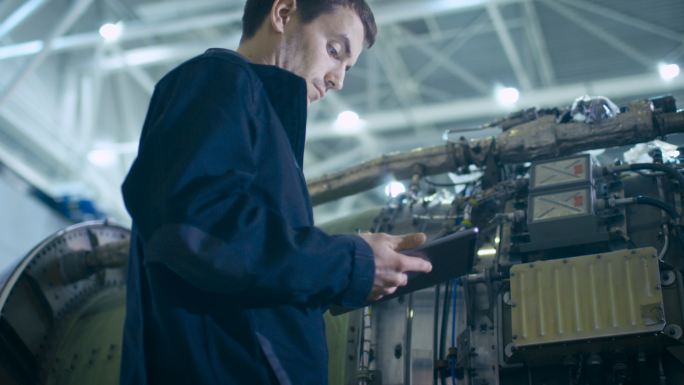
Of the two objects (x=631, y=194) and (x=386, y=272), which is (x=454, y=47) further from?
(x=386, y=272)

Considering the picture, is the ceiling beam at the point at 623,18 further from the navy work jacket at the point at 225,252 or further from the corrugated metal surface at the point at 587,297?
the navy work jacket at the point at 225,252

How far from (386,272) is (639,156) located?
7.95 feet

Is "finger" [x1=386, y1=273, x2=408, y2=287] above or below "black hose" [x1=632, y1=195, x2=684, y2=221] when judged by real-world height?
below

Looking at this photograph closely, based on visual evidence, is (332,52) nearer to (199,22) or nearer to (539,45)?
(199,22)

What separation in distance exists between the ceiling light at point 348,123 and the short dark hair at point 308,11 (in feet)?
27.2

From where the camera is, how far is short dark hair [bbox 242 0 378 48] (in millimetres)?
2596

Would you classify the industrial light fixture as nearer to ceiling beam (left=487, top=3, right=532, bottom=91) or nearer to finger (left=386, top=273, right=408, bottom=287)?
finger (left=386, top=273, right=408, bottom=287)

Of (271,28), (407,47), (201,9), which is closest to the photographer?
(271,28)

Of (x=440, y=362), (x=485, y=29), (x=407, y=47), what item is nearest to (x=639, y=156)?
(x=440, y=362)

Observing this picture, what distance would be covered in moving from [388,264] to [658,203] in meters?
1.67

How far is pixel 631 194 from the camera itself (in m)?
3.59

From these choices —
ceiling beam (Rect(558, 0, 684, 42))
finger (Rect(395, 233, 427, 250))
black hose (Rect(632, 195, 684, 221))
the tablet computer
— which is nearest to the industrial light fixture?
black hose (Rect(632, 195, 684, 221))

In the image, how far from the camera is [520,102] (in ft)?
33.7

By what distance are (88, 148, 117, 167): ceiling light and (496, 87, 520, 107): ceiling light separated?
5084 millimetres
